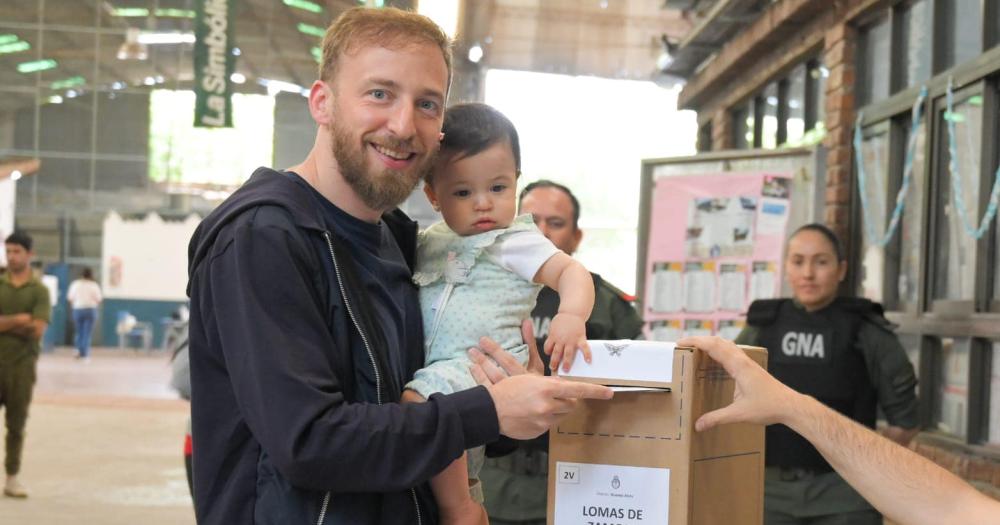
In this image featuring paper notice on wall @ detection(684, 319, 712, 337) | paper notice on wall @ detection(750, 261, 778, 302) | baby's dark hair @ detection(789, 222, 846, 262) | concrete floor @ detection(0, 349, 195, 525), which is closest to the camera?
baby's dark hair @ detection(789, 222, 846, 262)

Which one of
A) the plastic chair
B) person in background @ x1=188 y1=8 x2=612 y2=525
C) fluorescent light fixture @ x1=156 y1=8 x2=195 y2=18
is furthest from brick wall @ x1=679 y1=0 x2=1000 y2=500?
fluorescent light fixture @ x1=156 y1=8 x2=195 y2=18

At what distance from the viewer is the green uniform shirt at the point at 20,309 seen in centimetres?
811

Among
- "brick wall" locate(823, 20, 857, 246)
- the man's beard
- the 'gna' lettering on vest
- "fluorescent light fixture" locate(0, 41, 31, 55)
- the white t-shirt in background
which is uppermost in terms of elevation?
"fluorescent light fixture" locate(0, 41, 31, 55)

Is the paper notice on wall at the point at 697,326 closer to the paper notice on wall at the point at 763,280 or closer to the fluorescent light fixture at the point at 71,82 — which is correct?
the paper notice on wall at the point at 763,280

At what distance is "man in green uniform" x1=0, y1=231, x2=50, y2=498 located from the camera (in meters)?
8.12

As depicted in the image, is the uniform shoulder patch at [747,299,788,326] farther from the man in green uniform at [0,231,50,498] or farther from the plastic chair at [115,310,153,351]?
the plastic chair at [115,310,153,351]

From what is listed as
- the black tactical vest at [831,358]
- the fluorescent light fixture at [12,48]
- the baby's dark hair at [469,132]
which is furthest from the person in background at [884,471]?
the fluorescent light fixture at [12,48]

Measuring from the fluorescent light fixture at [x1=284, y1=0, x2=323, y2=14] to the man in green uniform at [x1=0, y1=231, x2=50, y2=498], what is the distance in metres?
15.1

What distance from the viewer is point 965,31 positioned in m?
5.72

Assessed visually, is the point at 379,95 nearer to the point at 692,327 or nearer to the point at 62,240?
the point at 692,327

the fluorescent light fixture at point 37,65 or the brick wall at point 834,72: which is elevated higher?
the fluorescent light fixture at point 37,65

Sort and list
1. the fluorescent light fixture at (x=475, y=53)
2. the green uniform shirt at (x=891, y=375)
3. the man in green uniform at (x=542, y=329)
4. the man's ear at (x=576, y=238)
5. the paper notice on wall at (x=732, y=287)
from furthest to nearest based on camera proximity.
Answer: the fluorescent light fixture at (x=475, y=53), the paper notice on wall at (x=732, y=287), the man's ear at (x=576, y=238), the green uniform shirt at (x=891, y=375), the man in green uniform at (x=542, y=329)

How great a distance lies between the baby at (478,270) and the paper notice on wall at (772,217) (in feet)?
14.2

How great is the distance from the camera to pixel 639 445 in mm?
2135
